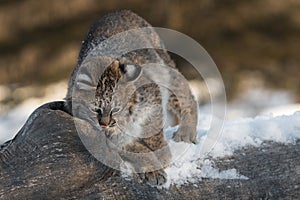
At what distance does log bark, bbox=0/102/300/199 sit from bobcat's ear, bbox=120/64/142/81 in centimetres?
43

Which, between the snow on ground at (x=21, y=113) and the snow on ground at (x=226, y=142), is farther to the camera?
the snow on ground at (x=21, y=113)

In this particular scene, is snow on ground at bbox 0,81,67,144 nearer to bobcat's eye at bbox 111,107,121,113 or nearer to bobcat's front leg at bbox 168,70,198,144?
bobcat's front leg at bbox 168,70,198,144

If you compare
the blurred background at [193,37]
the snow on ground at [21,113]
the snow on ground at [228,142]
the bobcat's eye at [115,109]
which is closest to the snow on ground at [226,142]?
the snow on ground at [228,142]

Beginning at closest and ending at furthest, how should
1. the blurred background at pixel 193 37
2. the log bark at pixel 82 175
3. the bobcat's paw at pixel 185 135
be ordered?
the log bark at pixel 82 175
the bobcat's paw at pixel 185 135
the blurred background at pixel 193 37

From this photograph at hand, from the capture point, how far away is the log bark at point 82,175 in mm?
3621

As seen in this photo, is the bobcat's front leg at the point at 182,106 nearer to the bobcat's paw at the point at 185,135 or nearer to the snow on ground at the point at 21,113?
the bobcat's paw at the point at 185,135

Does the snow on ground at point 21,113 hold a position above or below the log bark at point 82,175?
above

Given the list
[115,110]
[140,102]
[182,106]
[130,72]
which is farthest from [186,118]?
[115,110]

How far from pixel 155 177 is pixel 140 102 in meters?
0.44

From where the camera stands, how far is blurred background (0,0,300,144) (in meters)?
10.4

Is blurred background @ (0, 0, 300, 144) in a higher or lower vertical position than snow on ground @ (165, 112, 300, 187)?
higher

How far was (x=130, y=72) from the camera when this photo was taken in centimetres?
384

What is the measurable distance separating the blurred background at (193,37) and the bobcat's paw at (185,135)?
5643 mm

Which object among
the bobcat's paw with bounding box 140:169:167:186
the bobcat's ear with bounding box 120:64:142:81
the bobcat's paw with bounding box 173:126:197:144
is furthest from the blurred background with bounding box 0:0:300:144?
the bobcat's paw with bounding box 140:169:167:186
